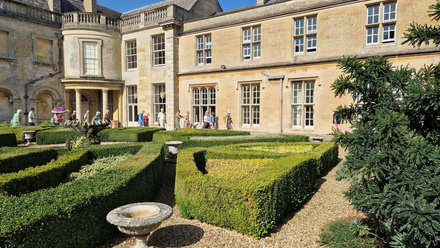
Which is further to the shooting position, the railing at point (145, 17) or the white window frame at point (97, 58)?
the white window frame at point (97, 58)

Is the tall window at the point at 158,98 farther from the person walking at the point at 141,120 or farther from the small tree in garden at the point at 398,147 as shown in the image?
the small tree in garden at the point at 398,147

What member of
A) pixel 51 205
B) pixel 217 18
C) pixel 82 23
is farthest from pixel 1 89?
pixel 51 205

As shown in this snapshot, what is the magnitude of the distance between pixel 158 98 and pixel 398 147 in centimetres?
1752

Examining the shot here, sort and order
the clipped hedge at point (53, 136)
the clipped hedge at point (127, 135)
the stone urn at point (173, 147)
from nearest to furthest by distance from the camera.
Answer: the stone urn at point (173, 147), the clipped hedge at point (53, 136), the clipped hedge at point (127, 135)

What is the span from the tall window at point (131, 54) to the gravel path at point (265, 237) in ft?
54.6

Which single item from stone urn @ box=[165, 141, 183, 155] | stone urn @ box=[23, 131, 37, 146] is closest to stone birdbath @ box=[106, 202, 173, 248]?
stone urn @ box=[165, 141, 183, 155]

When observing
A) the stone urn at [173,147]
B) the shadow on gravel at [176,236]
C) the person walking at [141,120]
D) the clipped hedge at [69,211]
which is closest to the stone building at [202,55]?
the person walking at [141,120]

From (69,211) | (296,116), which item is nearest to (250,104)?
(296,116)

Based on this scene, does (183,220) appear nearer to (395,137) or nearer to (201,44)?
(395,137)

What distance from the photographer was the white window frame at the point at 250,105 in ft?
50.7

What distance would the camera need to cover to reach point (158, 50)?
18.3m

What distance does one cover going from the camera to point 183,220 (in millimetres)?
4680

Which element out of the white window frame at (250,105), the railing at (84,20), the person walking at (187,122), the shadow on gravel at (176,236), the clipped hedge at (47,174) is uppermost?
the railing at (84,20)

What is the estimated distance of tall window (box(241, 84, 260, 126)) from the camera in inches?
610
